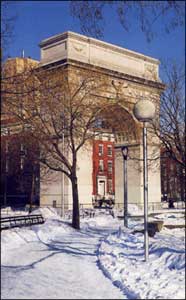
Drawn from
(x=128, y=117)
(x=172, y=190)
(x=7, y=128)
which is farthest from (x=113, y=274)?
(x=172, y=190)

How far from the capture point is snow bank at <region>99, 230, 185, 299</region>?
749 cm

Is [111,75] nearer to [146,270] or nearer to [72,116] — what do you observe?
[72,116]

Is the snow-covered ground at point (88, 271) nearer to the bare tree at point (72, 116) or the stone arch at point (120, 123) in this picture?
the bare tree at point (72, 116)

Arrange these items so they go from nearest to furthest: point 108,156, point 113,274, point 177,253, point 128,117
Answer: point 113,274 < point 177,253 < point 128,117 < point 108,156

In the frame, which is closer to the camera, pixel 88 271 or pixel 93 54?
pixel 88 271

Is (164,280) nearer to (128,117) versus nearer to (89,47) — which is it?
(128,117)

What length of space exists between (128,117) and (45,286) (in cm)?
2070

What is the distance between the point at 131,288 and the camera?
789cm

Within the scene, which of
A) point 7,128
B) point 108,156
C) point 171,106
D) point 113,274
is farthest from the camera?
point 108,156

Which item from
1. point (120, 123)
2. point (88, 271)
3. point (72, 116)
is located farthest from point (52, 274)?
point (120, 123)

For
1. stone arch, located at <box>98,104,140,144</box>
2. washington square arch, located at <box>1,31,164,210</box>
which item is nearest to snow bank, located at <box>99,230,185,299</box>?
stone arch, located at <box>98,104,140,144</box>

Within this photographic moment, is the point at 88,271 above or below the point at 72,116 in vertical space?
below

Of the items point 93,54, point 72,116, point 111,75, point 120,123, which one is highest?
point 93,54

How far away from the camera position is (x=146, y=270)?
9062 millimetres
